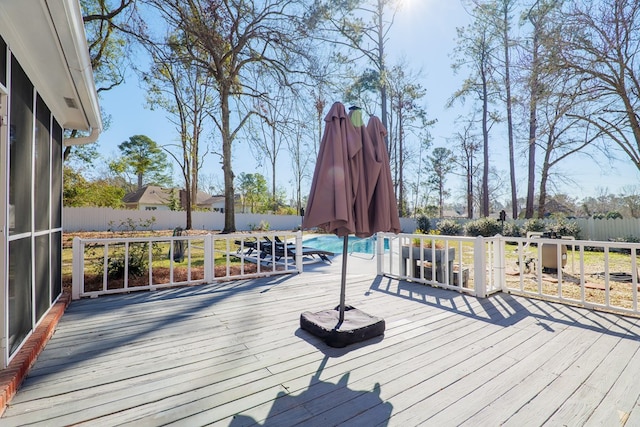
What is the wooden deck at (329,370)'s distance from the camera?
5.17 ft

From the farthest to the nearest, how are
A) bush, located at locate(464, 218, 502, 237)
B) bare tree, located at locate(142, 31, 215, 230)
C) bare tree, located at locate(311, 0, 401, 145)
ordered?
bush, located at locate(464, 218, 502, 237), bare tree, located at locate(311, 0, 401, 145), bare tree, located at locate(142, 31, 215, 230)

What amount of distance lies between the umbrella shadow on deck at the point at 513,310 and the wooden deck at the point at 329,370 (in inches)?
1.1

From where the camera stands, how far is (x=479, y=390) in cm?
180

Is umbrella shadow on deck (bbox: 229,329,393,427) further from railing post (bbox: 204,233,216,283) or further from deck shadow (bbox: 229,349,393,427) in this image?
railing post (bbox: 204,233,216,283)

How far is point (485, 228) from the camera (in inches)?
558

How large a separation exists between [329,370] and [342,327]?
50 cm

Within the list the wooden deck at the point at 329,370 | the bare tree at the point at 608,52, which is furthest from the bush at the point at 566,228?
the wooden deck at the point at 329,370

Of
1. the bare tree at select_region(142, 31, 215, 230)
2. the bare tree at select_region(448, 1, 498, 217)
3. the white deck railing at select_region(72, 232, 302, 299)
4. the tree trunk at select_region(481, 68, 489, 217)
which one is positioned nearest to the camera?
the white deck railing at select_region(72, 232, 302, 299)

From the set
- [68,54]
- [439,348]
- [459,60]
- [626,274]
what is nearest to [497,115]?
[459,60]

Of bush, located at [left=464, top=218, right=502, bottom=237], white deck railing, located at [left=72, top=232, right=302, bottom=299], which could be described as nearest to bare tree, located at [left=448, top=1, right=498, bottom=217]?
bush, located at [left=464, top=218, right=502, bottom=237]

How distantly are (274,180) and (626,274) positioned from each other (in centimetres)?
2288

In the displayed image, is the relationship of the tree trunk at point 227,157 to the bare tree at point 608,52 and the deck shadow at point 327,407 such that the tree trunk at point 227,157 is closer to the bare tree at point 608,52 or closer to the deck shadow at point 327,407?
the bare tree at point 608,52

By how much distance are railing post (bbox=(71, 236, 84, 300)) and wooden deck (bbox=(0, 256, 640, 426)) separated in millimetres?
458

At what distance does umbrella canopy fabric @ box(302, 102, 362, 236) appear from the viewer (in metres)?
2.29
